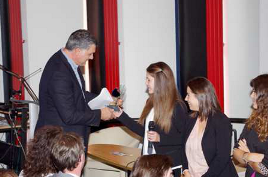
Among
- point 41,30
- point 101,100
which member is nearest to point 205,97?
point 101,100

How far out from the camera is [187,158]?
3381 millimetres

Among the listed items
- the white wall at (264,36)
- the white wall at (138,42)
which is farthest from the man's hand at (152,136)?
the white wall at (138,42)

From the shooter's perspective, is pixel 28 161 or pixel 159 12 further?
pixel 159 12

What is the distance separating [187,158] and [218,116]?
445 mm

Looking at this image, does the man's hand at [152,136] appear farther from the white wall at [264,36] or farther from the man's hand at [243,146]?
the white wall at [264,36]

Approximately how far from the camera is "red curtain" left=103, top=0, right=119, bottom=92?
6180mm

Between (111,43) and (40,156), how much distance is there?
3.85 meters

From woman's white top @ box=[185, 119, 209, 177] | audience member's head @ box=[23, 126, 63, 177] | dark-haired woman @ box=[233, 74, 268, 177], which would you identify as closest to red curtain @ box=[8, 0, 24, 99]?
woman's white top @ box=[185, 119, 209, 177]

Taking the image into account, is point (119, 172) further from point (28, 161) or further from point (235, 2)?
point (235, 2)

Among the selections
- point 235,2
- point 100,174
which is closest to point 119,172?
point 100,174

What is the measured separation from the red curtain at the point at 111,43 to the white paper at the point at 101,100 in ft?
8.46

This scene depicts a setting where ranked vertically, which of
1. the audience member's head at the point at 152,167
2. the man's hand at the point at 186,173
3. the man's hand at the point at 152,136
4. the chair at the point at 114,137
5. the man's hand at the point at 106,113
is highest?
the man's hand at the point at 106,113

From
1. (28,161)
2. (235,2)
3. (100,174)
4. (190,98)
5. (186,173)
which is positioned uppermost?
(235,2)

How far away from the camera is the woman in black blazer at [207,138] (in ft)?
10.4
